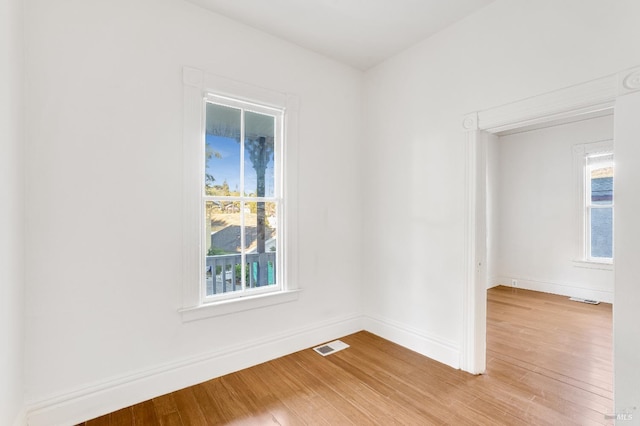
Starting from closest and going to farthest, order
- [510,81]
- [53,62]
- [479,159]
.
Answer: [53,62]
[510,81]
[479,159]

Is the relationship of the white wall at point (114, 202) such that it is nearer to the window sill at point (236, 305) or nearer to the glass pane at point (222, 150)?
the window sill at point (236, 305)

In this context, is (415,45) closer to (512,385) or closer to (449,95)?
(449,95)

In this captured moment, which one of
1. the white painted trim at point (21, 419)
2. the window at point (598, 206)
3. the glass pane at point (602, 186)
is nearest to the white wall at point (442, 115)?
the white painted trim at point (21, 419)

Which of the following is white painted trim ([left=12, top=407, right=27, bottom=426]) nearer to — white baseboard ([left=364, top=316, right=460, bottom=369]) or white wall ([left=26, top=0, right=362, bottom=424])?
white wall ([left=26, top=0, right=362, bottom=424])

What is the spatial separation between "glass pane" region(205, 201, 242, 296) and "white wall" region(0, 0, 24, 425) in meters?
1.15

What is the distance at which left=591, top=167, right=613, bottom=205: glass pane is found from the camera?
493 centimetres

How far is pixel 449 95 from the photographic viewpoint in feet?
9.23

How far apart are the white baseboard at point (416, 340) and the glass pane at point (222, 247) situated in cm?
164

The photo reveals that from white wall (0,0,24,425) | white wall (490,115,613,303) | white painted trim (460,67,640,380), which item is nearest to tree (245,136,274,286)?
white wall (0,0,24,425)

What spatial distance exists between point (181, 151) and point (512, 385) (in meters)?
3.20

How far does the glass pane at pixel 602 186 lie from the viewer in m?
4.93

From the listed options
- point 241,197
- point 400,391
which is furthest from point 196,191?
point 400,391

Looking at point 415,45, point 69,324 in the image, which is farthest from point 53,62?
point 415,45

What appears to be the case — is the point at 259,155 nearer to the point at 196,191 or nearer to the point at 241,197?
the point at 241,197
